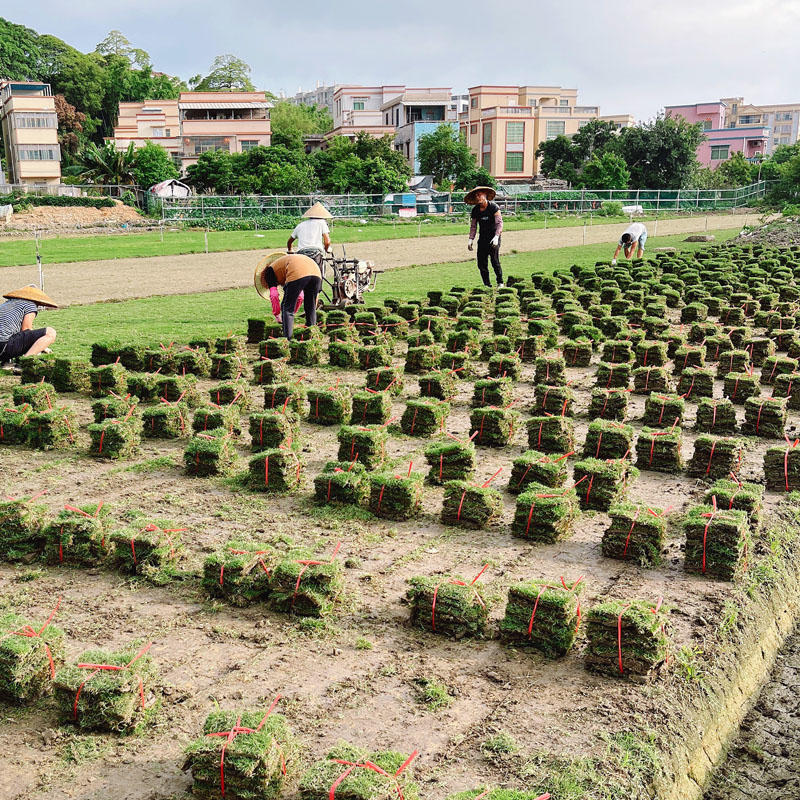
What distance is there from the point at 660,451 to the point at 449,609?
3825 millimetres

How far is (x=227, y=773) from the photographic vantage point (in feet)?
12.7

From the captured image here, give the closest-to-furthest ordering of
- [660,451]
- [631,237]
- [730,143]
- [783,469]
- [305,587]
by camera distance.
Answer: [305,587] → [783,469] → [660,451] → [631,237] → [730,143]

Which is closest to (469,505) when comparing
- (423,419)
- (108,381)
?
(423,419)

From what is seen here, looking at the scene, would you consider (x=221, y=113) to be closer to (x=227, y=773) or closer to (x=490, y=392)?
(x=490, y=392)

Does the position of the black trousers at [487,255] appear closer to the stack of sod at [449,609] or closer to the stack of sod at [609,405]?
the stack of sod at [609,405]

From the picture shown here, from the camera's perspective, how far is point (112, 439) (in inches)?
331

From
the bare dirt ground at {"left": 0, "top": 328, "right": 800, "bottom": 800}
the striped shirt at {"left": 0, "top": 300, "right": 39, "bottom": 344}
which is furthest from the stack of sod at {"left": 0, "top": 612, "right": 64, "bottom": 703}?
the striped shirt at {"left": 0, "top": 300, "right": 39, "bottom": 344}

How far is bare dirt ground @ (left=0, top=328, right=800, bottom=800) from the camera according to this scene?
13.6 ft

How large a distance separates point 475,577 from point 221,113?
75266 millimetres

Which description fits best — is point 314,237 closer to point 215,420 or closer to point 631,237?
point 215,420

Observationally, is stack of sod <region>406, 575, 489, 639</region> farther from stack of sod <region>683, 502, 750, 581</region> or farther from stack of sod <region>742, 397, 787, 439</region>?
stack of sod <region>742, 397, 787, 439</region>

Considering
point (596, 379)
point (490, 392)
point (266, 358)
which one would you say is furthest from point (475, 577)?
point (266, 358)

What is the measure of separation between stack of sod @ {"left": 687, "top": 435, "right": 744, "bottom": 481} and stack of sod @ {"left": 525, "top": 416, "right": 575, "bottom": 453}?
1.29 m

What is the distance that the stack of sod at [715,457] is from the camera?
7.93 meters
